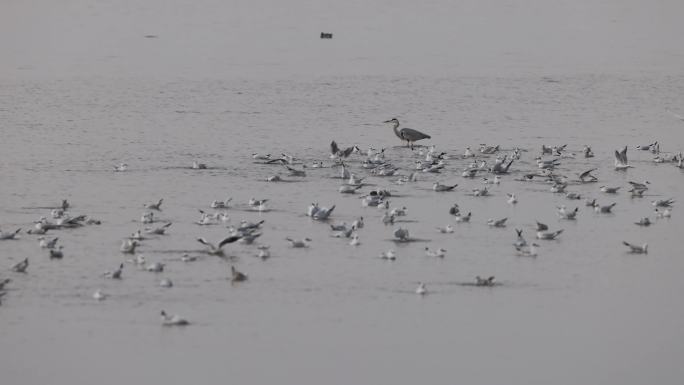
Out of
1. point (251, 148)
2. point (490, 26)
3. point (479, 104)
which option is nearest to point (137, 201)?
point (251, 148)

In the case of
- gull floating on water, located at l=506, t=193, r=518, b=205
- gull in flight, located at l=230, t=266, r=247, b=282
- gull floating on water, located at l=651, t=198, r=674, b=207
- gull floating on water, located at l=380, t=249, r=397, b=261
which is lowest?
gull floating on water, located at l=651, t=198, r=674, b=207

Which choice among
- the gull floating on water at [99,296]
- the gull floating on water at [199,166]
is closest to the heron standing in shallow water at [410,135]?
the gull floating on water at [199,166]

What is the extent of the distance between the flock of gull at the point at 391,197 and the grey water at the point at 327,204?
0.42 ft

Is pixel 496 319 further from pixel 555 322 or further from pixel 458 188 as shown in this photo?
pixel 458 188

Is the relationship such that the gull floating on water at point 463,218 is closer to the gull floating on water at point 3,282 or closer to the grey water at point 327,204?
the grey water at point 327,204

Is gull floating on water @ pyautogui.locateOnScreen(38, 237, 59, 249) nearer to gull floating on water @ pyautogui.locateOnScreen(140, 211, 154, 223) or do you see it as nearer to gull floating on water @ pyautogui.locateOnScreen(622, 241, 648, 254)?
gull floating on water @ pyautogui.locateOnScreen(140, 211, 154, 223)

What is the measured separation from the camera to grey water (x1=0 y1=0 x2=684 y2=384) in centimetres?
1177

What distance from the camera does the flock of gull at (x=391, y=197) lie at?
581 inches

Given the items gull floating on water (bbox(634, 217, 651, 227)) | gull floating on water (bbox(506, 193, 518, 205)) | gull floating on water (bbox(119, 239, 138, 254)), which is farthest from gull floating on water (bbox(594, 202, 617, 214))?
gull floating on water (bbox(119, 239, 138, 254))

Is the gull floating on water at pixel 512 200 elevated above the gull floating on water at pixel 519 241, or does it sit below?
below

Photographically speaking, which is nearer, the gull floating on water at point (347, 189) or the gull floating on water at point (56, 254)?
the gull floating on water at point (56, 254)

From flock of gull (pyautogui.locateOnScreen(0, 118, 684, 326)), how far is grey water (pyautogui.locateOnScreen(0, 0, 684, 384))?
0.13 meters

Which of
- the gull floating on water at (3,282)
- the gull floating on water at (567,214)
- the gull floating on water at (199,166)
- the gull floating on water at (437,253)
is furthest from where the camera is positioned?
the gull floating on water at (199,166)

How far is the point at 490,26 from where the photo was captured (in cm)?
4247
